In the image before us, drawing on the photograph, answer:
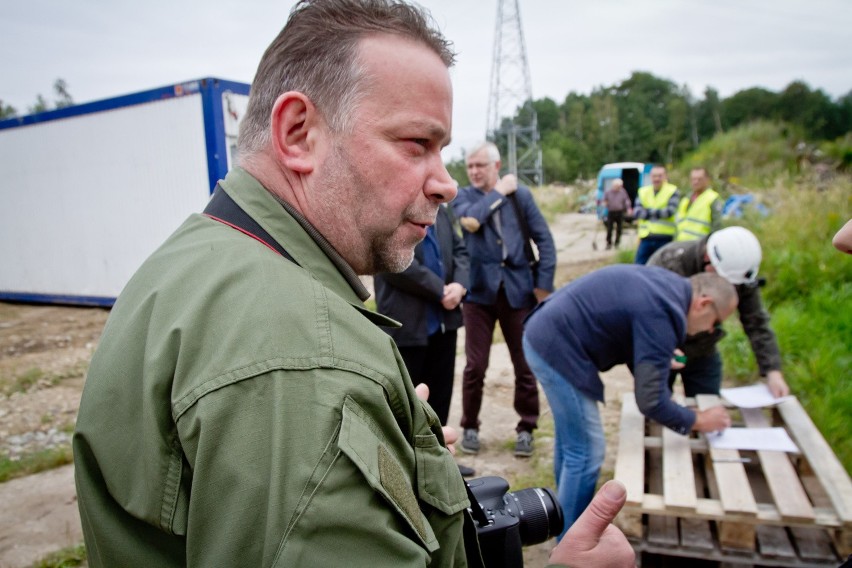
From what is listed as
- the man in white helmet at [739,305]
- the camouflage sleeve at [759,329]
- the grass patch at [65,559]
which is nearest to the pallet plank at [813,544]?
the man in white helmet at [739,305]

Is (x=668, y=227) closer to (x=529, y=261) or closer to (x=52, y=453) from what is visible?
(x=529, y=261)

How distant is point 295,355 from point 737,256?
301cm

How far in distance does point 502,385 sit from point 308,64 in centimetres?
463

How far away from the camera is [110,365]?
2.61 feet

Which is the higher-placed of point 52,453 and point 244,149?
point 244,149

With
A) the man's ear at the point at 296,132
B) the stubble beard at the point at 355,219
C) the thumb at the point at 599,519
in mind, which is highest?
the man's ear at the point at 296,132

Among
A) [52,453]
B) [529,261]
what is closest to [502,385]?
[529,261]

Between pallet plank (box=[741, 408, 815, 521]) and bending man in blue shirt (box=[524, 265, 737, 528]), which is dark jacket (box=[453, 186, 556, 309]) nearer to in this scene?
bending man in blue shirt (box=[524, 265, 737, 528])

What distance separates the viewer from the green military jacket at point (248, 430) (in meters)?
0.66

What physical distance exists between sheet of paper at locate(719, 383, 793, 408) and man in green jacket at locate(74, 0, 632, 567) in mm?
2710

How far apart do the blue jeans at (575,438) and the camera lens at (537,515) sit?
1217 mm

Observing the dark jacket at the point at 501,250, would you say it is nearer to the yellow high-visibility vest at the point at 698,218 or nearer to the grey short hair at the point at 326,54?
the yellow high-visibility vest at the point at 698,218

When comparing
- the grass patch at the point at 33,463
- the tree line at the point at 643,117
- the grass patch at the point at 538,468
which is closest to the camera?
the grass patch at the point at 538,468

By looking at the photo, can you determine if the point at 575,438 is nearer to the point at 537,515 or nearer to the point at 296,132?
the point at 537,515
